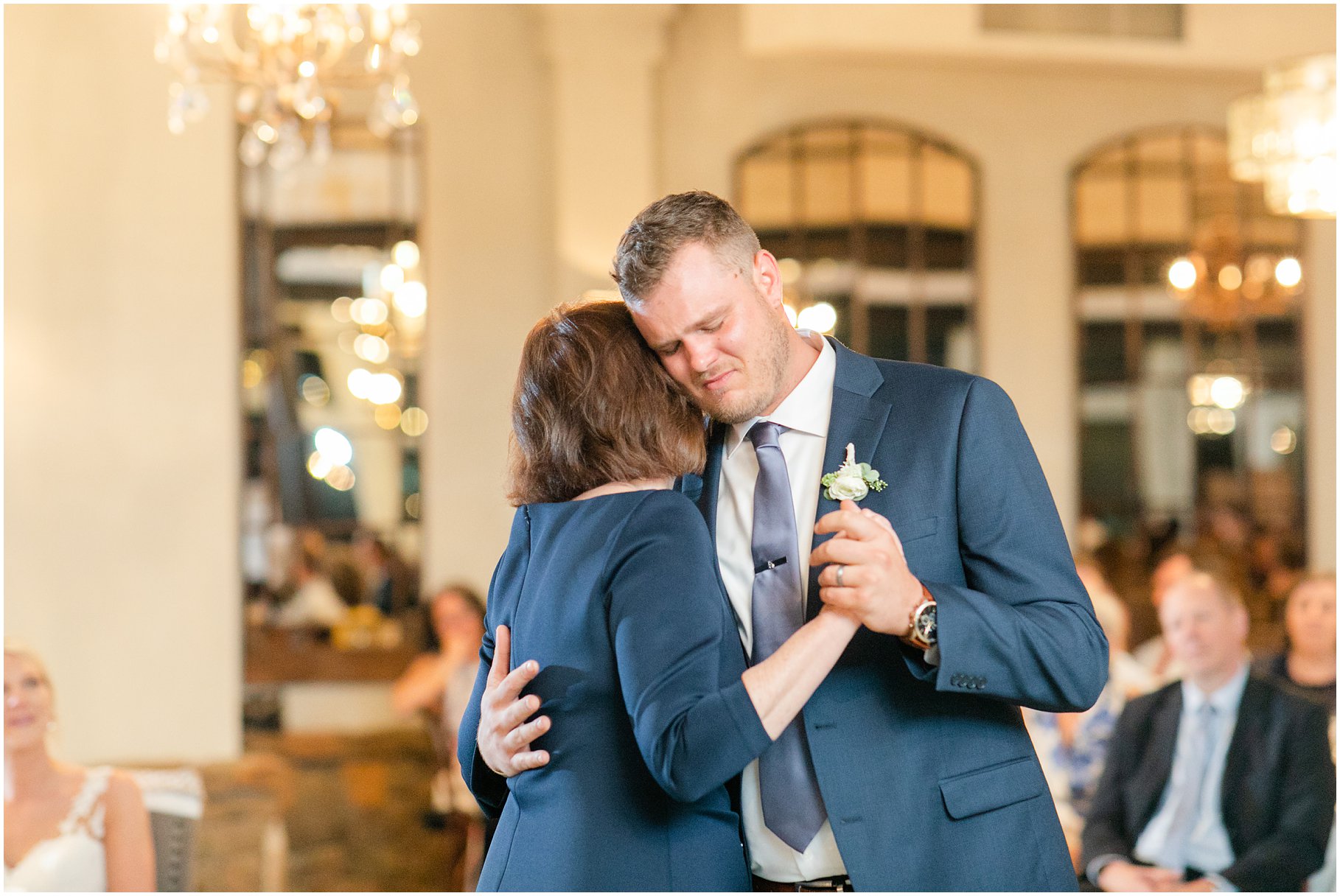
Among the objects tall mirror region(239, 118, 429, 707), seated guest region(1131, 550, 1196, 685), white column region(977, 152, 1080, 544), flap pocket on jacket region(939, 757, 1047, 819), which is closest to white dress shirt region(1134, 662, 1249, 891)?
seated guest region(1131, 550, 1196, 685)

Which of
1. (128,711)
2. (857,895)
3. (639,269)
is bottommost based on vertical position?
(128,711)

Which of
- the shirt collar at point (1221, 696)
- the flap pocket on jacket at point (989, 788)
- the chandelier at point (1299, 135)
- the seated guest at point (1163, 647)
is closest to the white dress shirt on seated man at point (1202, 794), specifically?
the shirt collar at point (1221, 696)

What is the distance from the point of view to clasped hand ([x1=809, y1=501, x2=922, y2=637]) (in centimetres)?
149

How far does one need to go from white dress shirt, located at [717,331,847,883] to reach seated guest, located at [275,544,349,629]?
6.16 m

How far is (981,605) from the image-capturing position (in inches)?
62.9

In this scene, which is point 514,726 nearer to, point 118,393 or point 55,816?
point 55,816

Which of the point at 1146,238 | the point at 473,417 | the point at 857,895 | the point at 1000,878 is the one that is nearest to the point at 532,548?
the point at 857,895

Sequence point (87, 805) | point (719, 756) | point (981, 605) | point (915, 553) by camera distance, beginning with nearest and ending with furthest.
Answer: point (719, 756) < point (981, 605) < point (915, 553) < point (87, 805)

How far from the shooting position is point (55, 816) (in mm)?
3201

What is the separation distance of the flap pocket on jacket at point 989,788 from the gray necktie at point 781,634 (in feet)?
0.58

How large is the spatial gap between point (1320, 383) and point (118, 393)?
7.56 metres

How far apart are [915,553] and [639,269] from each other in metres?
0.55

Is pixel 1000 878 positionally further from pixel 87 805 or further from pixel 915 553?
pixel 87 805

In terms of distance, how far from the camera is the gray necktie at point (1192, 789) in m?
3.85
